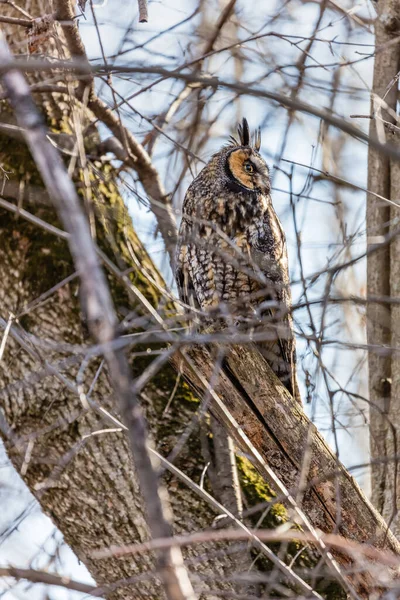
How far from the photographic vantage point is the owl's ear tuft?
361cm

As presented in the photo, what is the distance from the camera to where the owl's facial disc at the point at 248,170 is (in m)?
3.39

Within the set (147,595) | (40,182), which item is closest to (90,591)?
(147,595)

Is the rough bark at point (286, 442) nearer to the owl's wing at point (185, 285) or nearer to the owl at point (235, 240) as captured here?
the owl at point (235, 240)

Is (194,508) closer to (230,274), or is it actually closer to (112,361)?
(230,274)

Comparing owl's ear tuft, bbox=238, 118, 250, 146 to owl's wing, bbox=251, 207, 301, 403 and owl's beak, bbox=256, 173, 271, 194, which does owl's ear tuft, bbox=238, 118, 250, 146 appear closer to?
owl's beak, bbox=256, 173, 271, 194

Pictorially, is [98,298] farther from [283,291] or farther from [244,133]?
[244,133]

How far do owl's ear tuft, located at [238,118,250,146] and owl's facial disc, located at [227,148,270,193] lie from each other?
0.21 metres

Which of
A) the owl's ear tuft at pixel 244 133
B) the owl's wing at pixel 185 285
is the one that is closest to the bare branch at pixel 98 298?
the owl's wing at pixel 185 285

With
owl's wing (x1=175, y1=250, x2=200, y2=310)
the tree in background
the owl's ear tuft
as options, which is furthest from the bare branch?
the owl's ear tuft

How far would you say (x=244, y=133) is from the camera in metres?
3.62

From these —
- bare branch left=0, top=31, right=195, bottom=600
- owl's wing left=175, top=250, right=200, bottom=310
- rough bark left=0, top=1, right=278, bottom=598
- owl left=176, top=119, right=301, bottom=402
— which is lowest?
bare branch left=0, top=31, right=195, bottom=600

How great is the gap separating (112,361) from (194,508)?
79.5 inches

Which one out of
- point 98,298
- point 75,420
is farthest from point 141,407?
point 98,298

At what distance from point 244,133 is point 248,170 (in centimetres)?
30
